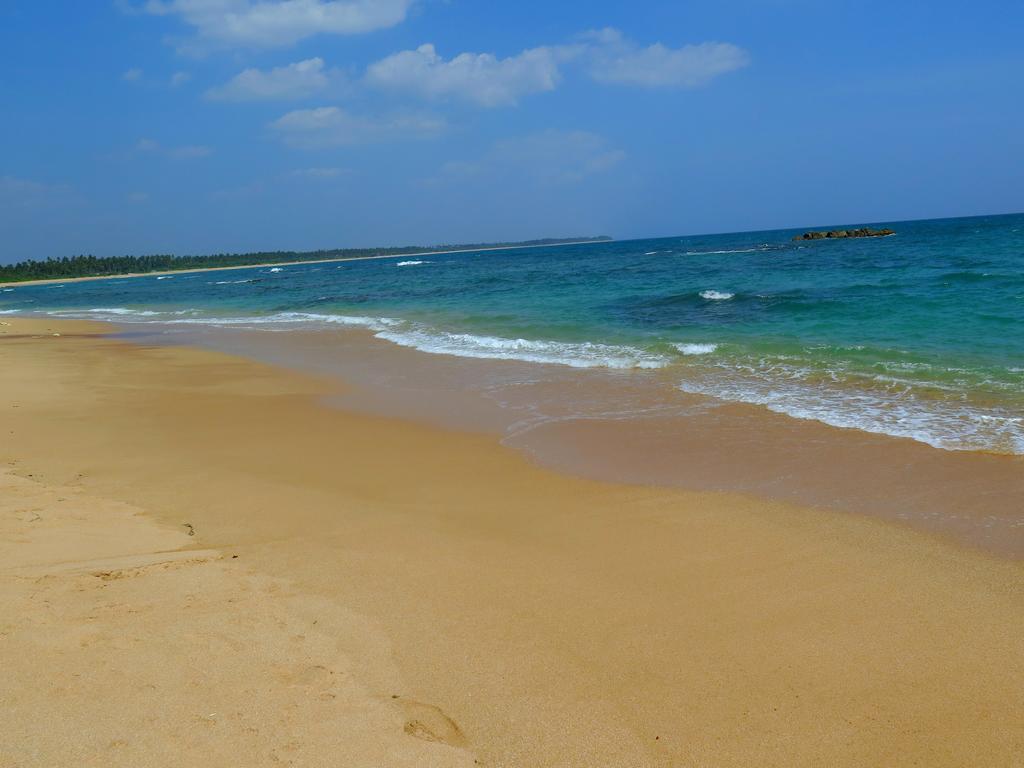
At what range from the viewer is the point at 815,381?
10.2 metres

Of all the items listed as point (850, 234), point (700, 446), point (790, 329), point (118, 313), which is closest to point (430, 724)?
point (700, 446)

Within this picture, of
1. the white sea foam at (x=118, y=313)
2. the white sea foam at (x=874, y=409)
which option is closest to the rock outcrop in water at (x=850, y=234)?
the white sea foam at (x=118, y=313)

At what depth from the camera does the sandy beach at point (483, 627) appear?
2.84 meters

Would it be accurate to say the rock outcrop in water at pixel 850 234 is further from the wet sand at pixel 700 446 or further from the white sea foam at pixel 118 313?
the wet sand at pixel 700 446

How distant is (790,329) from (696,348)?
3.25 m

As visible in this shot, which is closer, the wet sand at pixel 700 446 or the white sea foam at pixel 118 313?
→ the wet sand at pixel 700 446

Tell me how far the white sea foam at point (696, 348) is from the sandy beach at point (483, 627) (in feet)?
25.0

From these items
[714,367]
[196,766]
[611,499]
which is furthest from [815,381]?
[196,766]

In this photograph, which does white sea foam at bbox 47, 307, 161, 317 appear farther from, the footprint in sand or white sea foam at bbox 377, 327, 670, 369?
the footprint in sand

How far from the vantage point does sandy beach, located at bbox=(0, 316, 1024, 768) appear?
9.33 ft

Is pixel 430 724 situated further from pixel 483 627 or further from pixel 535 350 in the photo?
pixel 535 350

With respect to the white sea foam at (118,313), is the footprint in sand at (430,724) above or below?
below

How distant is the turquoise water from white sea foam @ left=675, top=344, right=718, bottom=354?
0.10 meters

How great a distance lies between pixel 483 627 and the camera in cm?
377
